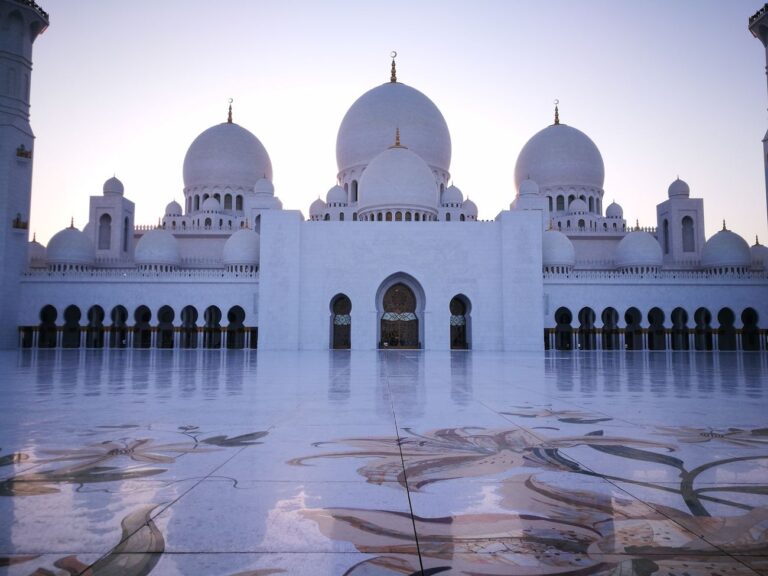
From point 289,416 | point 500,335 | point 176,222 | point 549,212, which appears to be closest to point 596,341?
point 500,335

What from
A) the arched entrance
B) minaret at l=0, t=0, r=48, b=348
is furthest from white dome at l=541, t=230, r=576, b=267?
minaret at l=0, t=0, r=48, b=348

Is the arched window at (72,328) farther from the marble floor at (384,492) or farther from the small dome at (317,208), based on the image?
the marble floor at (384,492)

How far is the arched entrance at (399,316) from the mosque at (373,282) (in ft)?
0.18

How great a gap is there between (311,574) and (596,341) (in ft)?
81.5

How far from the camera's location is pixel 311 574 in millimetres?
1271

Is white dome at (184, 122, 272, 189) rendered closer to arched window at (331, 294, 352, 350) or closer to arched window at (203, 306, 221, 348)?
arched window at (203, 306, 221, 348)

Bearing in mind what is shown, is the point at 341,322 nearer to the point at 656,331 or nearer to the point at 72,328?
the point at 72,328

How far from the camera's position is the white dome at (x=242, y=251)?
24.7 meters

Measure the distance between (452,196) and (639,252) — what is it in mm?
8662

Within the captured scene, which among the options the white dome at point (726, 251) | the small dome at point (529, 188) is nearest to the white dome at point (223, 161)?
the small dome at point (529, 188)

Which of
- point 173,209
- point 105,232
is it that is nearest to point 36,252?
point 105,232

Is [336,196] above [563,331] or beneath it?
above

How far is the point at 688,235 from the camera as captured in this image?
29.2m

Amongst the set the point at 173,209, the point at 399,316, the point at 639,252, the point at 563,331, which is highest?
the point at 173,209
